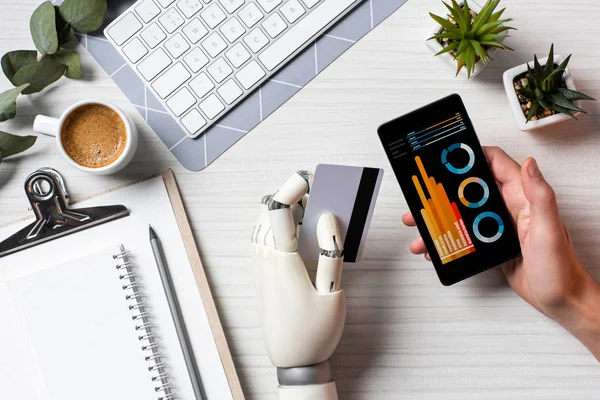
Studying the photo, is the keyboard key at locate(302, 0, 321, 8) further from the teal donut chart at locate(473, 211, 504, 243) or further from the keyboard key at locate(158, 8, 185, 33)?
the teal donut chart at locate(473, 211, 504, 243)

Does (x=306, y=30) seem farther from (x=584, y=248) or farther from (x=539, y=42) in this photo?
(x=584, y=248)

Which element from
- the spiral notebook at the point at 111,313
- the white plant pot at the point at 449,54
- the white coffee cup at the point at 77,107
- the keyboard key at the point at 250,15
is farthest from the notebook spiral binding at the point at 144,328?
the white plant pot at the point at 449,54

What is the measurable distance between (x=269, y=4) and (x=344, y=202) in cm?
27

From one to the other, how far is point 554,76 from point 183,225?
480 mm

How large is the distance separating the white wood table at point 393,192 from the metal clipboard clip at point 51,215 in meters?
0.02

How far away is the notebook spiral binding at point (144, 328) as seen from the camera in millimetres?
744

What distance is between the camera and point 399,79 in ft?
2.51

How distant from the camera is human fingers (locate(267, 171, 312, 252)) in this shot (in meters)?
0.66

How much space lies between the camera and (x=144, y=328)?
750mm

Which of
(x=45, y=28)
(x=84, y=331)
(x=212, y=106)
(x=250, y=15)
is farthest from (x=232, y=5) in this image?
(x=84, y=331)

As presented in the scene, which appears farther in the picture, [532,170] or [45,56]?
[45,56]

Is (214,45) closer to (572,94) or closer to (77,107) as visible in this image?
(77,107)

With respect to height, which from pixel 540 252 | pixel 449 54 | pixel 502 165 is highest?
pixel 449 54

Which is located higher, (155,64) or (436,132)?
(155,64)
